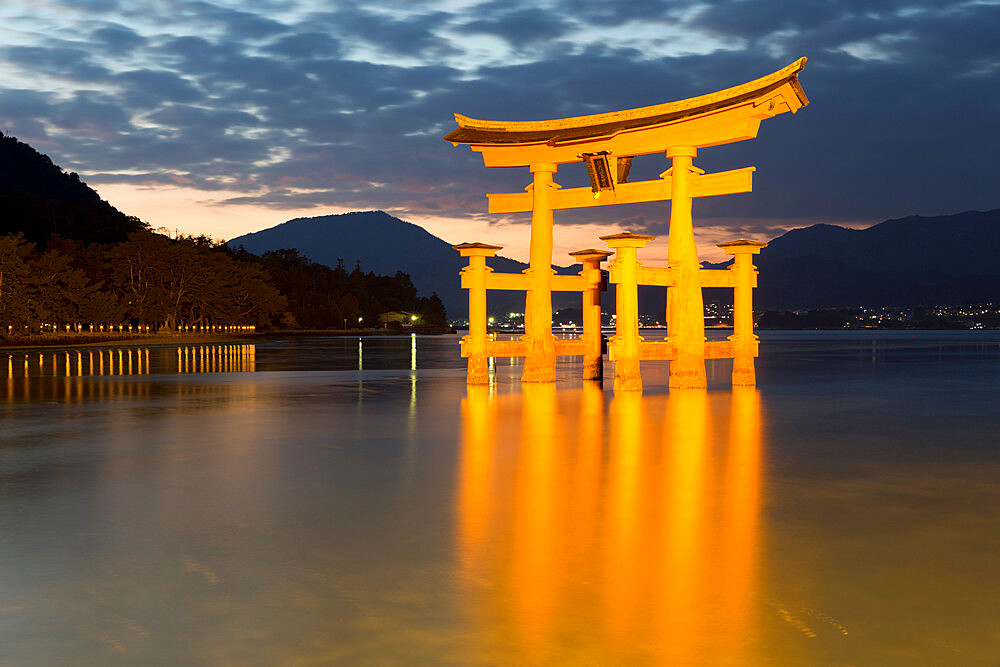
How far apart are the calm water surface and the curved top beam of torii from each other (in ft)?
29.0

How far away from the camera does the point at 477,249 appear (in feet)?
79.8

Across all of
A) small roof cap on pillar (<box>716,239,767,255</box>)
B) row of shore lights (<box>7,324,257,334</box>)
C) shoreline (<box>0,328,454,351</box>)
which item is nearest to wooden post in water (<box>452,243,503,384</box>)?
small roof cap on pillar (<box>716,239,767,255</box>)

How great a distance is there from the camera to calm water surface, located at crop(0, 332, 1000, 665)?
15.1 feet

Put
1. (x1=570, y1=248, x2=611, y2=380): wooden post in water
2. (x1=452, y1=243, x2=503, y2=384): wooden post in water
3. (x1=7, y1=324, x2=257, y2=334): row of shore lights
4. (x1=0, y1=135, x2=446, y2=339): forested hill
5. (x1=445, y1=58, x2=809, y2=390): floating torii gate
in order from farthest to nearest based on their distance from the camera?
(x1=7, y1=324, x2=257, y2=334): row of shore lights, (x1=0, y1=135, x2=446, y2=339): forested hill, (x1=570, y1=248, x2=611, y2=380): wooden post in water, (x1=452, y1=243, x2=503, y2=384): wooden post in water, (x1=445, y1=58, x2=809, y2=390): floating torii gate

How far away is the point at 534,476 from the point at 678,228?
14084 millimetres

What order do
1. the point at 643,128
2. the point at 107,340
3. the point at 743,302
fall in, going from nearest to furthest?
the point at 643,128 < the point at 743,302 < the point at 107,340

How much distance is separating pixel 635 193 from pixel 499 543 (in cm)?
1877

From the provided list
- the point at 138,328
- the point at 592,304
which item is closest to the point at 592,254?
the point at 592,304

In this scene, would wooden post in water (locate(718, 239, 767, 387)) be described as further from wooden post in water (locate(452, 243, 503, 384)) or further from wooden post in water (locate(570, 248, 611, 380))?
wooden post in water (locate(452, 243, 503, 384))

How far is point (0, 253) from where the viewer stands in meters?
57.5

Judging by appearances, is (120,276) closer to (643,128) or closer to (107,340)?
(107,340)

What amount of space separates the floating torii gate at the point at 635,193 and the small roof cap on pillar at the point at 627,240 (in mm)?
28

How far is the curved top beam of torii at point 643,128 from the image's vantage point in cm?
2069

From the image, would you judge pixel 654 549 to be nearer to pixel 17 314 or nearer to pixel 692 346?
pixel 692 346
